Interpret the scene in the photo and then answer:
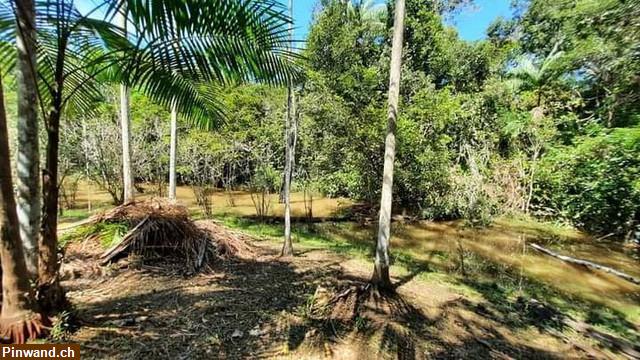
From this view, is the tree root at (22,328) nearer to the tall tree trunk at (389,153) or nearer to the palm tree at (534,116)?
the tall tree trunk at (389,153)

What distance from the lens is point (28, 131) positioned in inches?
99.7

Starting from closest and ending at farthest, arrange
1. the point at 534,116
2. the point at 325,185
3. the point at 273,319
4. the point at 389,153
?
1. the point at 273,319
2. the point at 389,153
3. the point at 534,116
4. the point at 325,185

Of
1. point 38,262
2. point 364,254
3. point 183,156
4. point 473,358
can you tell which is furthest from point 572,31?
point 183,156

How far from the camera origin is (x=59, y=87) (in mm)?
2455

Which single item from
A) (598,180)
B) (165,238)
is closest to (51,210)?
(165,238)

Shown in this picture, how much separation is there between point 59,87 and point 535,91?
1384cm

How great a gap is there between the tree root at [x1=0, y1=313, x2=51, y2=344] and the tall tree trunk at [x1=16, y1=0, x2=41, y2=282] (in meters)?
0.30

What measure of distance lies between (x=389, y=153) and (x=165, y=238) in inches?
126

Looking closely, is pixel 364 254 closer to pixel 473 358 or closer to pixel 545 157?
pixel 473 358

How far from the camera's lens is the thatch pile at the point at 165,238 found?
4.70m

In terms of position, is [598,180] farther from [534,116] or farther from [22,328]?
[22,328]

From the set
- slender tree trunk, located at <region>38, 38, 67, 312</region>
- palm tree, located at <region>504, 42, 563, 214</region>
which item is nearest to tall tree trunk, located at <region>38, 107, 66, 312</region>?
slender tree trunk, located at <region>38, 38, 67, 312</region>

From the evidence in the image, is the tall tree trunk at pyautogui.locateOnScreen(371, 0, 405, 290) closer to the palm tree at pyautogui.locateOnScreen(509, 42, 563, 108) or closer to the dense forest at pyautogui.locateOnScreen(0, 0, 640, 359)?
the dense forest at pyautogui.locateOnScreen(0, 0, 640, 359)

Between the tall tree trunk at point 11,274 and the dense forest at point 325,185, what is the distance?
0.01m
